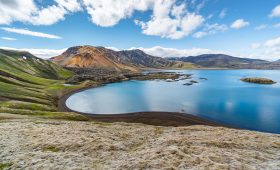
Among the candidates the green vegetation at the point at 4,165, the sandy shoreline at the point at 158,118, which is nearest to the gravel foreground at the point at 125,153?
the green vegetation at the point at 4,165

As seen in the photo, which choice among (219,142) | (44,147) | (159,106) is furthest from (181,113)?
(44,147)

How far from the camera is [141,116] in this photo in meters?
80.0

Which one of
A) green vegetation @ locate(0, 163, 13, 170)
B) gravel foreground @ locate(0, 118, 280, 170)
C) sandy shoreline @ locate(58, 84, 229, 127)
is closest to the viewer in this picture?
green vegetation @ locate(0, 163, 13, 170)

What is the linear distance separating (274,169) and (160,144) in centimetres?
1382

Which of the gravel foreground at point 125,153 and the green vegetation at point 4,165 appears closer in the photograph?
the green vegetation at point 4,165

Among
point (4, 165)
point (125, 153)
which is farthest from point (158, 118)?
point (4, 165)

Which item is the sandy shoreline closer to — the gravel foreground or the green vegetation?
the gravel foreground

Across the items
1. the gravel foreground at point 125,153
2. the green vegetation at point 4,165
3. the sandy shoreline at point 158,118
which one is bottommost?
the sandy shoreline at point 158,118

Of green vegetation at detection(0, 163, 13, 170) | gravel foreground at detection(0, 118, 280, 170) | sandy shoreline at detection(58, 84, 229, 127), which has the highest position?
green vegetation at detection(0, 163, 13, 170)

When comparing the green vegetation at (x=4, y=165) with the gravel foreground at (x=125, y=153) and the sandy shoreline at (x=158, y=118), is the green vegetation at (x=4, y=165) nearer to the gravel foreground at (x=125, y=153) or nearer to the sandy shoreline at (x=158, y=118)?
the gravel foreground at (x=125, y=153)

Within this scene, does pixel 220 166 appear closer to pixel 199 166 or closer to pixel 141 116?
pixel 199 166

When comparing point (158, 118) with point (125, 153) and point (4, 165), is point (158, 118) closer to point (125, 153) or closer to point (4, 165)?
point (125, 153)

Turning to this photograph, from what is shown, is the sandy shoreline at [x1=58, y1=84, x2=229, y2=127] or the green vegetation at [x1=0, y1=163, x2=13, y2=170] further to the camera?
the sandy shoreline at [x1=58, y1=84, x2=229, y2=127]

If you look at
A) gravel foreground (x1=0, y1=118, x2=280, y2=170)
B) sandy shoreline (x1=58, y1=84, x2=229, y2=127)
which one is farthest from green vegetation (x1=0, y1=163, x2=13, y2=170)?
sandy shoreline (x1=58, y1=84, x2=229, y2=127)
